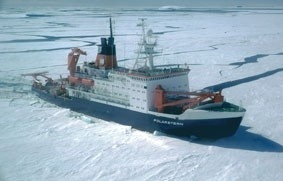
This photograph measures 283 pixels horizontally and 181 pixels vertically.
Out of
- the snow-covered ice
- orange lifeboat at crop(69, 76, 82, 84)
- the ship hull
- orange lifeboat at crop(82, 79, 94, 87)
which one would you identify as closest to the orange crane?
the ship hull

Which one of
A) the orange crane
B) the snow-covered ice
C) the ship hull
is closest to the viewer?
the snow-covered ice

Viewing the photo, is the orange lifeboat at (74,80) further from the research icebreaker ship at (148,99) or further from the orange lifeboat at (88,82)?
the orange lifeboat at (88,82)

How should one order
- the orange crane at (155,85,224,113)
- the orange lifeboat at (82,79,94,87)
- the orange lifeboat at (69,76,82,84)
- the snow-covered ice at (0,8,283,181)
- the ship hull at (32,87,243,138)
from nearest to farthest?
the snow-covered ice at (0,8,283,181), the ship hull at (32,87,243,138), the orange crane at (155,85,224,113), the orange lifeboat at (82,79,94,87), the orange lifeboat at (69,76,82,84)

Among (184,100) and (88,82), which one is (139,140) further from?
(88,82)

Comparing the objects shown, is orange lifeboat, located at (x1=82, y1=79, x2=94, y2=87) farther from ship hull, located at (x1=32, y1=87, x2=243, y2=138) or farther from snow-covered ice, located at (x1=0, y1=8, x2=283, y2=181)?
snow-covered ice, located at (x1=0, y1=8, x2=283, y2=181)

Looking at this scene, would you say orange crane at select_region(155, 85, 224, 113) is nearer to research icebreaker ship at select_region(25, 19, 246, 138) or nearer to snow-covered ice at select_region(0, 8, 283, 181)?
research icebreaker ship at select_region(25, 19, 246, 138)

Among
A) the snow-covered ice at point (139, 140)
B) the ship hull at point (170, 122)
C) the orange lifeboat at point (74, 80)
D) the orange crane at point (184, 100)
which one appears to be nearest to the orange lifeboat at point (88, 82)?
the orange lifeboat at point (74, 80)

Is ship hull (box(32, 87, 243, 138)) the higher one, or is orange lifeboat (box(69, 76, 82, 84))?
orange lifeboat (box(69, 76, 82, 84))

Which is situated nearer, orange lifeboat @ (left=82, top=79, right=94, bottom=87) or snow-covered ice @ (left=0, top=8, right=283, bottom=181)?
snow-covered ice @ (left=0, top=8, right=283, bottom=181)
